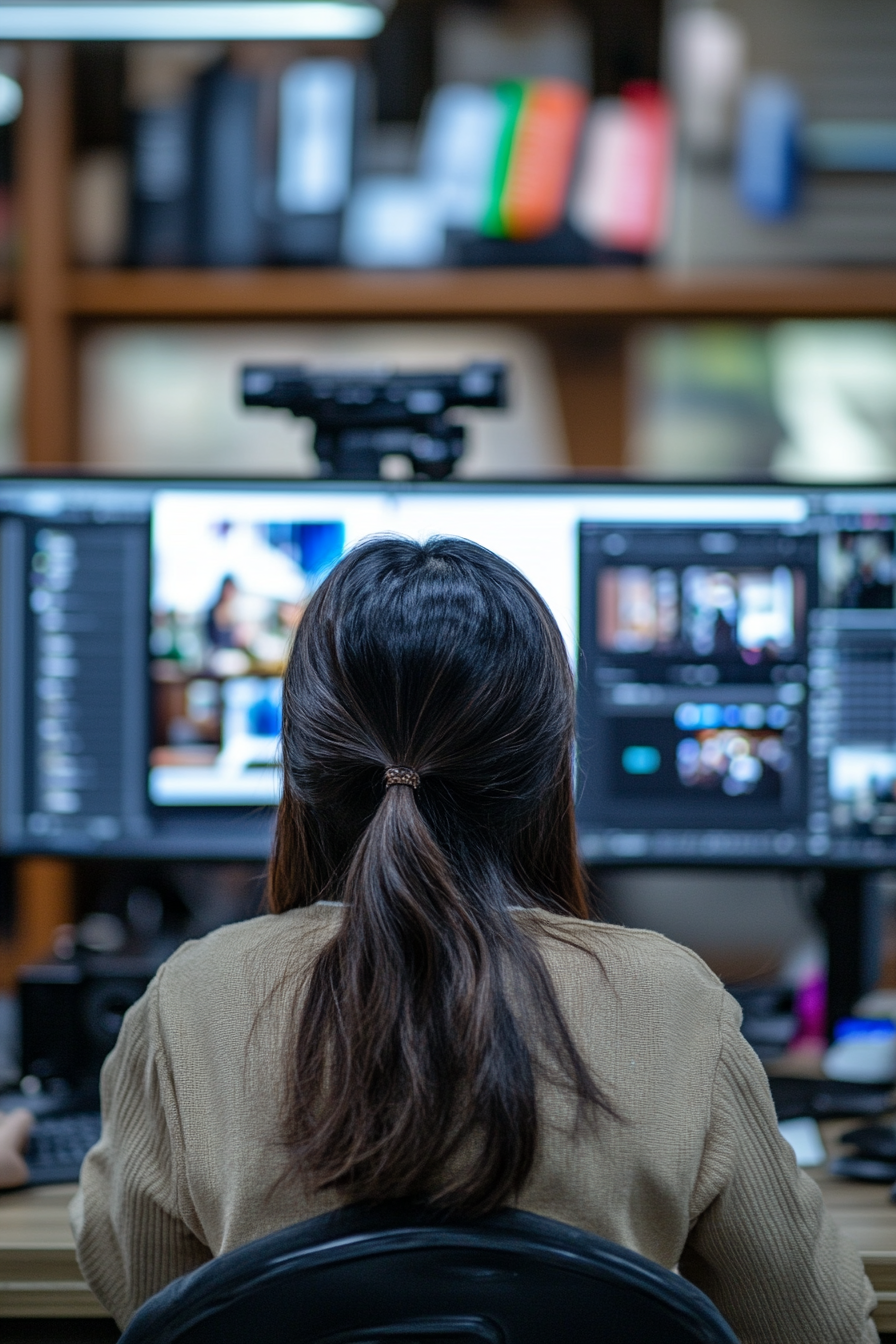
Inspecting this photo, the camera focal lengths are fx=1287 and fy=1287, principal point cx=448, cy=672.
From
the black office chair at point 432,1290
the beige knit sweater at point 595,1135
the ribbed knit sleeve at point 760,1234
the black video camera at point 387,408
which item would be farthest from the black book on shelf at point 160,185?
the black office chair at point 432,1290

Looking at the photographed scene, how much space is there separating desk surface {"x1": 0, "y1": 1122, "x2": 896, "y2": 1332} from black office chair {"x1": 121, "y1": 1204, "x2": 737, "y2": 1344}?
0.41 metres

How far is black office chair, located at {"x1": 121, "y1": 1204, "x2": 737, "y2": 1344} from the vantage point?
502 millimetres

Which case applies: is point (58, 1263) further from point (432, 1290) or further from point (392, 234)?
point (392, 234)

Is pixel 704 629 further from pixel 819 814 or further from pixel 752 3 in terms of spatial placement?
pixel 752 3

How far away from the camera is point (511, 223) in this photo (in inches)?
74.7

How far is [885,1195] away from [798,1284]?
271 millimetres

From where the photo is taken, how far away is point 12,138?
77.9 inches

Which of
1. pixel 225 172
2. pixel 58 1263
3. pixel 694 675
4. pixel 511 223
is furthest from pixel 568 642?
pixel 225 172

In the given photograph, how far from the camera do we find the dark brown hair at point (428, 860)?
638 mm

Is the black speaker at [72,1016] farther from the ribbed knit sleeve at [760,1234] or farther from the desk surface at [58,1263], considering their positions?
the ribbed knit sleeve at [760,1234]

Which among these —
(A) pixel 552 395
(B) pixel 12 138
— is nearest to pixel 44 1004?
(A) pixel 552 395

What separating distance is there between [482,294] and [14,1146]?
4.37 feet

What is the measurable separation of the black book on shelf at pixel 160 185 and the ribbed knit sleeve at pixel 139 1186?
4.70ft

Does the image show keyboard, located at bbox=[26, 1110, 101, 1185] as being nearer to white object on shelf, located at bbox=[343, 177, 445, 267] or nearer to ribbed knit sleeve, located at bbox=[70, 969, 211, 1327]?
ribbed knit sleeve, located at bbox=[70, 969, 211, 1327]
